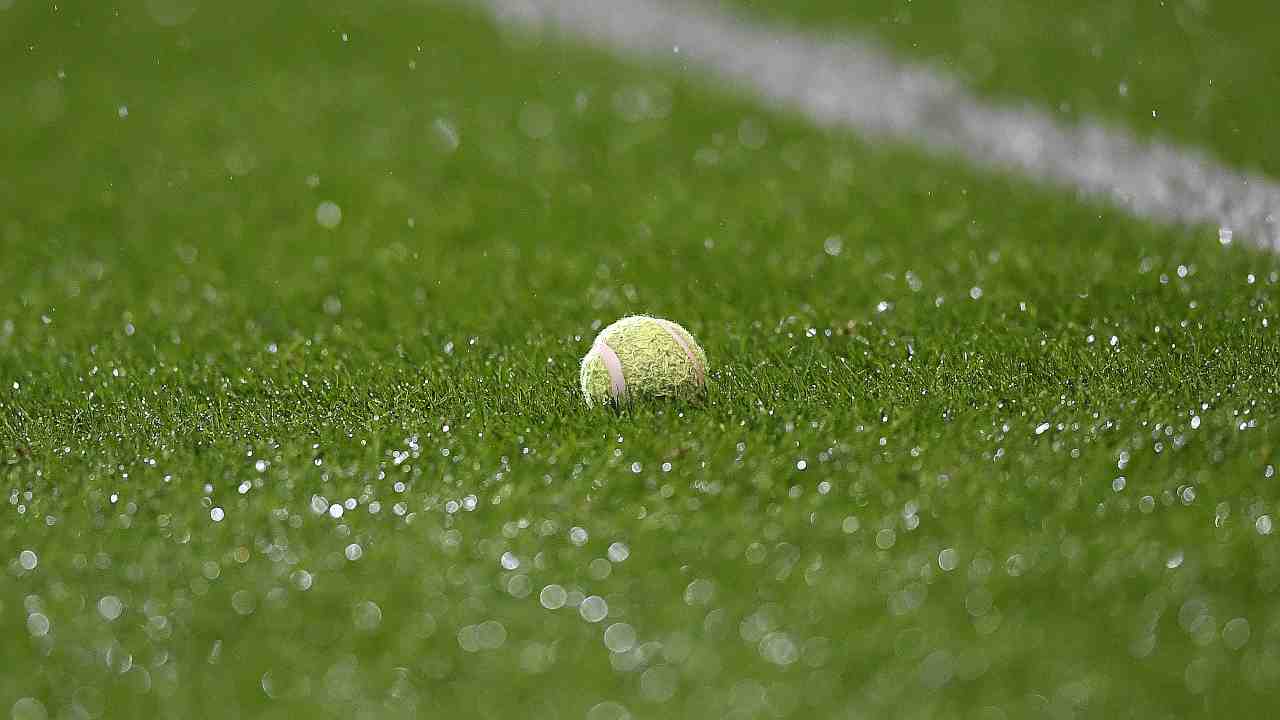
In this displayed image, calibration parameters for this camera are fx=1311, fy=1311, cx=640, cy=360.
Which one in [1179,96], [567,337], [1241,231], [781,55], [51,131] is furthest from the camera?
[781,55]

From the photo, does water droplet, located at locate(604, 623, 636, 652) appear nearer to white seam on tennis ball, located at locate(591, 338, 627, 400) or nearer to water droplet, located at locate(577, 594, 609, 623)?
water droplet, located at locate(577, 594, 609, 623)

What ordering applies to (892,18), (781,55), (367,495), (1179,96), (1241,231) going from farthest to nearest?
(892,18) → (781,55) → (1179,96) → (1241,231) → (367,495)

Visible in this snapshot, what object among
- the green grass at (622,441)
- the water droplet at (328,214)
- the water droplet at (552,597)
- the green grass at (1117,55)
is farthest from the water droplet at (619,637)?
the green grass at (1117,55)

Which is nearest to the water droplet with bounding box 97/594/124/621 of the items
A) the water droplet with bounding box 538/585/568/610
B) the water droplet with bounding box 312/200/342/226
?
the water droplet with bounding box 538/585/568/610

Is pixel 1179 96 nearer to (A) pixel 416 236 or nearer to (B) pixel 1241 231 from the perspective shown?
(B) pixel 1241 231

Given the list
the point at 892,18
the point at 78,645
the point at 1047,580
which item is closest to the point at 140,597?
the point at 78,645

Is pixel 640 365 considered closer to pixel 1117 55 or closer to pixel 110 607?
pixel 110 607
